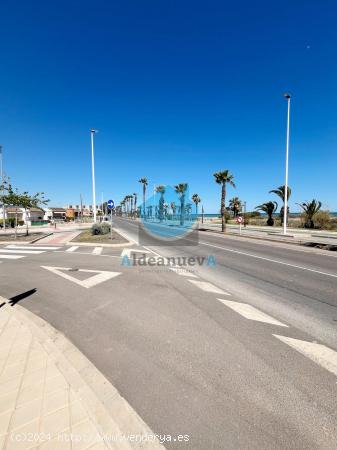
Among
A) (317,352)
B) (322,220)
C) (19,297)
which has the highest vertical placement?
(322,220)

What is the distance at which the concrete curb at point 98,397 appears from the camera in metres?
2.43

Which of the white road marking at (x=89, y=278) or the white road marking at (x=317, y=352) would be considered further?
the white road marking at (x=89, y=278)

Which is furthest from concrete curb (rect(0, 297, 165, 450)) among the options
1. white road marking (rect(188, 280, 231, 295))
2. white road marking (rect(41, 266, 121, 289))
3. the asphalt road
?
white road marking (rect(188, 280, 231, 295))

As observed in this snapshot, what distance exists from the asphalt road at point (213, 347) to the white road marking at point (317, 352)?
22 millimetres

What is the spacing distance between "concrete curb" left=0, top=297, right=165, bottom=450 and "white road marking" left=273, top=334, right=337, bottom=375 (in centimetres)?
276

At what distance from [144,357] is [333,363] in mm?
2900

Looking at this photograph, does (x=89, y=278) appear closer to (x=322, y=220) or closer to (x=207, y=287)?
(x=207, y=287)

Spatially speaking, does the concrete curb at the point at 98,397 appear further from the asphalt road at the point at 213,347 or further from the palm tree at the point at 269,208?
the palm tree at the point at 269,208

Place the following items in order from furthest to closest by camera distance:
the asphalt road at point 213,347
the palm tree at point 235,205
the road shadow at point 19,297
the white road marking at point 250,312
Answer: the palm tree at point 235,205, the road shadow at point 19,297, the white road marking at point 250,312, the asphalt road at point 213,347

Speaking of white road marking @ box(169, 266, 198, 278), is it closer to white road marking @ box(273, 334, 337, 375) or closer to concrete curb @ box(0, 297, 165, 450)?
white road marking @ box(273, 334, 337, 375)

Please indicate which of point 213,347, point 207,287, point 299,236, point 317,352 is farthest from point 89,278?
point 299,236

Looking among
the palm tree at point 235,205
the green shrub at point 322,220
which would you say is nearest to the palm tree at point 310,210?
the green shrub at point 322,220

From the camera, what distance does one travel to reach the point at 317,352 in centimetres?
393

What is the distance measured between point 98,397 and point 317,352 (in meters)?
3.46
